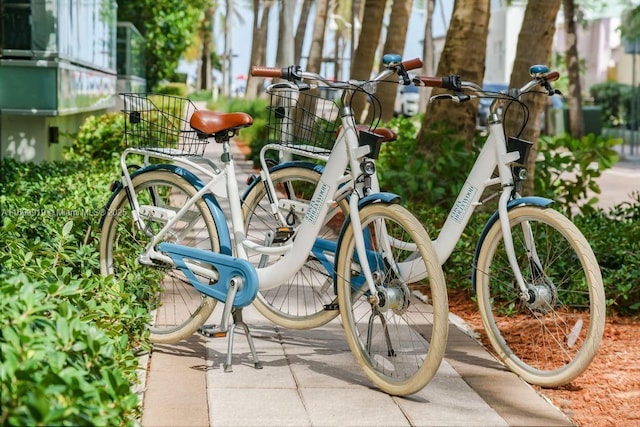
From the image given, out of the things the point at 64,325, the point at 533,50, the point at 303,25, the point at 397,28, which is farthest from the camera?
the point at 303,25

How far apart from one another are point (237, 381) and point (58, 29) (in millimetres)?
7291

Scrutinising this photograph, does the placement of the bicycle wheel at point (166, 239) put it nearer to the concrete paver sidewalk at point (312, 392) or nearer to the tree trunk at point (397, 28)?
the concrete paver sidewalk at point (312, 392)

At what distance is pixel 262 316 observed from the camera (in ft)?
21.1

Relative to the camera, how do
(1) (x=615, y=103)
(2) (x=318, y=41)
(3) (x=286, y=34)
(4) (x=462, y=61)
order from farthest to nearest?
(1) (x=615, y=103) → (2) (x=318, y=41) → (3) (x=286, y=34) → (4) (x=462, y=61)

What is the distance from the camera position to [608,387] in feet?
17.5

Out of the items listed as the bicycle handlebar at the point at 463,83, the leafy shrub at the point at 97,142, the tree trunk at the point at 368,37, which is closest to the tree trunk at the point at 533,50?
the bicycle handlebar at the point at 463,83

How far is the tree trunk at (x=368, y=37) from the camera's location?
16156 mm

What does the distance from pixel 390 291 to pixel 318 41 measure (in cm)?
2290

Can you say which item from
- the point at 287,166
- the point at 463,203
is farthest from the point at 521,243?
the point at 287,166

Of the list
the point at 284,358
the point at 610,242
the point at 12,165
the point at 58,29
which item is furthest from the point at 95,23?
the point at 284,358

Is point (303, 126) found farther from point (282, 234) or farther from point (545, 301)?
point (545, 301)

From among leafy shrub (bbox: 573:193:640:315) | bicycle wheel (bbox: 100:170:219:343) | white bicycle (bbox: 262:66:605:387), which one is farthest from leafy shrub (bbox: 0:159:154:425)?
leafy shrub (bbox: 573:193:640:315)

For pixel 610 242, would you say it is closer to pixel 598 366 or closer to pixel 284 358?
pixel 598 366

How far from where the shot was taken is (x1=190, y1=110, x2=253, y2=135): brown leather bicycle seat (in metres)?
5.33
